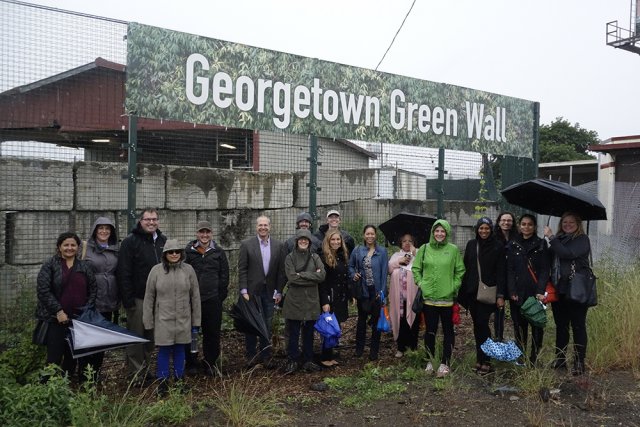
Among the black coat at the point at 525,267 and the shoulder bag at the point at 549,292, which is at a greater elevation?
the black coat at the point at 525,267

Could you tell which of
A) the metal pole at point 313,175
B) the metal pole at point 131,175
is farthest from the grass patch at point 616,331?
the metal pole at point 131,175

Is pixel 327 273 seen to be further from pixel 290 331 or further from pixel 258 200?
pixel 258 200

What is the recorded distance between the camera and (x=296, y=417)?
462cm

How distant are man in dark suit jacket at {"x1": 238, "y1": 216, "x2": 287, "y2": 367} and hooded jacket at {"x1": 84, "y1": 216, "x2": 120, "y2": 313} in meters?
1.30

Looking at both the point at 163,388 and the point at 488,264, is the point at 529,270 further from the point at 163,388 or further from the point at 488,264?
the point at 163,388

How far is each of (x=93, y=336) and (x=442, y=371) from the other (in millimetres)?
3347

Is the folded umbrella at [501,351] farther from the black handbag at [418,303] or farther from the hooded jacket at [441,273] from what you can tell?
the black handbag at [418,303]

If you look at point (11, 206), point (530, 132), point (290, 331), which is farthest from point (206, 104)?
point (530, 132)

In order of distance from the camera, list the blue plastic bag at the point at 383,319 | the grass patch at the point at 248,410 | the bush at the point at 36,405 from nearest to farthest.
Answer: the bush at the point at 36,405
the grass patch at the point at 248,410
the blue plastic bag at the point at 383,319

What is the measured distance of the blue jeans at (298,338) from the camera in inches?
239

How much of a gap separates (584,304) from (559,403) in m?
1.14

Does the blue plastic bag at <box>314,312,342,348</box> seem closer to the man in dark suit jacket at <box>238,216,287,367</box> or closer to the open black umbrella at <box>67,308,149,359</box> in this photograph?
the man in dark suit jacket at <box>238,216,287,367</box>

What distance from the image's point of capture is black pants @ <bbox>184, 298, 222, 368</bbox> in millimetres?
5910

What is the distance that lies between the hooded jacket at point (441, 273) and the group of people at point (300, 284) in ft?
0.03
